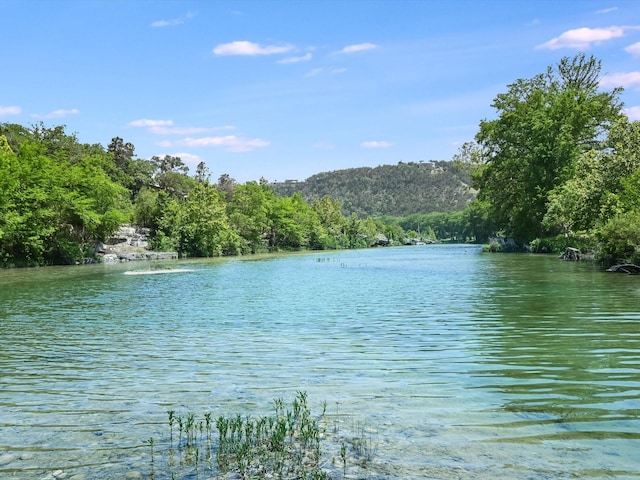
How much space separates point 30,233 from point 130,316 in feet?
129

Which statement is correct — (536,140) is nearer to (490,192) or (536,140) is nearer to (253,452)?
(490,192)

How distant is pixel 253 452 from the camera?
5.69 metres

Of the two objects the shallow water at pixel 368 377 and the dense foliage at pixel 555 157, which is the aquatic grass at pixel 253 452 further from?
the dense foliage at pixel 555 157

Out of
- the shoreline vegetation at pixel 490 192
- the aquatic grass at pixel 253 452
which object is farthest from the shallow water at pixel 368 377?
the shoreline vegetation at pixel 490 192

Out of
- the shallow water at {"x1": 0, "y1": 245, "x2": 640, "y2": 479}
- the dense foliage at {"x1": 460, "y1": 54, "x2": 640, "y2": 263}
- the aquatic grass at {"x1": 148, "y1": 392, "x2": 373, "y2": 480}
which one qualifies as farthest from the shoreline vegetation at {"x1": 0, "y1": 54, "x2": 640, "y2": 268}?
the aquatic grass at {"x1": 148, "y1": 392, "x2": 373, "y2": 480}

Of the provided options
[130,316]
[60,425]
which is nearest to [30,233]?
[130,316]

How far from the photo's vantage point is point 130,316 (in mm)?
17859

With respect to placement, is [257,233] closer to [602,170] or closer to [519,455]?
[602,170]

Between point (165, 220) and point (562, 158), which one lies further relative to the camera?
point (165, 220)

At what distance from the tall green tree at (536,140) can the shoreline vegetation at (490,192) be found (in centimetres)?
14

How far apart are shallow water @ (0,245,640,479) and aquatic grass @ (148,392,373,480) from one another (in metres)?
0.29

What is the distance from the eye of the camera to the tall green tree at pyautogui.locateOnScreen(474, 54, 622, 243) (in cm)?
5894

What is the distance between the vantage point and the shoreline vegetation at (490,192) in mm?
39188

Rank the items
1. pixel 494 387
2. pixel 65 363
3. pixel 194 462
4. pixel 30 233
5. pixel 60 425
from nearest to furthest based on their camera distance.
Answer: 1. pixel 194 462
2. pixel 60 425
3. pixel 494 387
4. pixel 65 363
5. pixel 30 233
